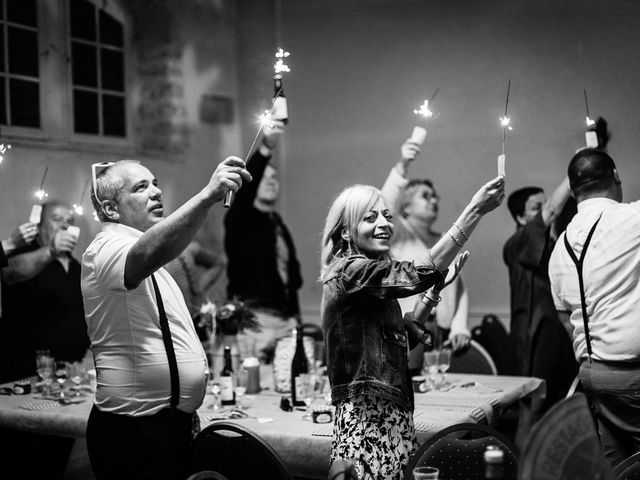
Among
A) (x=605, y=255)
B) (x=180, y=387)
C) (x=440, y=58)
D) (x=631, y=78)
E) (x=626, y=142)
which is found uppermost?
(x=440, y=58)

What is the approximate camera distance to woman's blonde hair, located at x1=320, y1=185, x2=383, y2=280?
222 cm

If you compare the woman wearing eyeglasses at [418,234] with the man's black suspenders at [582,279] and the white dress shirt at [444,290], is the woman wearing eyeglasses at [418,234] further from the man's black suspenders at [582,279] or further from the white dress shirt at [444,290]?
the man's black suspenders at [582,279]

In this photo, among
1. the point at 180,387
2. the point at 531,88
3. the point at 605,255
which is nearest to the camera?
the point at 180,387

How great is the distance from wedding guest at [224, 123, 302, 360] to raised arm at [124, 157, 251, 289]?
3.91m

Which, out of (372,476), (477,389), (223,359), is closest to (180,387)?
(372,476)

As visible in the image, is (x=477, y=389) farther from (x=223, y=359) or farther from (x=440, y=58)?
(x=440, y=58)

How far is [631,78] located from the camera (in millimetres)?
4137

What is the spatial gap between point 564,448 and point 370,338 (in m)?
0.92

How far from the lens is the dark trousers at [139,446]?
2057 mm

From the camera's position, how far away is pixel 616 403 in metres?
2.64

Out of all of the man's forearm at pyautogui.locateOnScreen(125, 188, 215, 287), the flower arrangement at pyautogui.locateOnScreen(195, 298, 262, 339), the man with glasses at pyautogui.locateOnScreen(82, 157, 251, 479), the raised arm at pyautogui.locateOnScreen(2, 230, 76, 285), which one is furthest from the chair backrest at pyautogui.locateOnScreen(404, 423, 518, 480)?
the raised arm at pyautogui.locateOnScreen(2, 230, 76, 285)

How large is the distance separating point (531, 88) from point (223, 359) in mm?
2655

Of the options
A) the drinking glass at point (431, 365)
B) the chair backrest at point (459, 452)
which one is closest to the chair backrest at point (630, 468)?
the chair backrest at point (459, 452)

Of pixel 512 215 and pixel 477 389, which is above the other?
pixel 512 215
